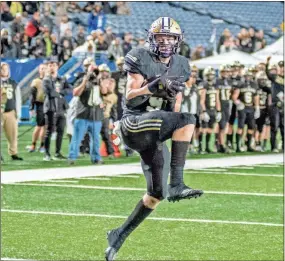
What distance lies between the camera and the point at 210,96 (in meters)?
21.2

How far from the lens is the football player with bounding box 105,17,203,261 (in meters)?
6.66

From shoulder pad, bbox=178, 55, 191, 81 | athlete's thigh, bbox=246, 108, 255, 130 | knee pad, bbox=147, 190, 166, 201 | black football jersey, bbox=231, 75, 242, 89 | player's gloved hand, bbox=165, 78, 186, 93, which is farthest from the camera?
athlete's thigh, bbox=246, 108, 255, 130

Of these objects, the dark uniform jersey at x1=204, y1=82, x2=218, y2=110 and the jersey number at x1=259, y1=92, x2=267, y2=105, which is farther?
the jersey number at x1=259, y1=92, x2=267, y2=105

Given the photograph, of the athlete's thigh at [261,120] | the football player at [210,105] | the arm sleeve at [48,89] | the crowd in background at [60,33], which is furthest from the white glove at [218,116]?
the crowd in background at [60,33]

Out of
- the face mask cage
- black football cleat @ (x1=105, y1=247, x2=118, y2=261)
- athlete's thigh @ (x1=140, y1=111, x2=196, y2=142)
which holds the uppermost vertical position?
the face mask cage

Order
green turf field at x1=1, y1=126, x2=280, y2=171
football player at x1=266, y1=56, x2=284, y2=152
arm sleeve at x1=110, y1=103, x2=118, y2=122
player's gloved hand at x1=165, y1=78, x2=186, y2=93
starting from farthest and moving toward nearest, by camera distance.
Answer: football player at x1=266, y1=56, x2=284, y2=152
arm sleeve at x1=110, y1=103, x2=118, y2=122
green turf field at x1=1, y1=126, x2=280, y2=171
player's gloved hand at x1=165, y1=78, x2=186, y2=93

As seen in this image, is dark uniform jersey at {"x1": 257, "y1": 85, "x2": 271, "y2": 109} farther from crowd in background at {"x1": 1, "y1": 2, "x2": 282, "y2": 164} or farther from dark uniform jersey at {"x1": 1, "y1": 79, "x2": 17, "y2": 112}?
dark uniform jersey at {"x1": 1, "y1": 79, "x2": 17, "y2": 112}

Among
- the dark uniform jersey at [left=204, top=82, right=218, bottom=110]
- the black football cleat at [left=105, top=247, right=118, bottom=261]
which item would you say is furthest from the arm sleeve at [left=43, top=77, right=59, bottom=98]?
the black football cleat at [left=105, top=247, right=118, bottom=261]

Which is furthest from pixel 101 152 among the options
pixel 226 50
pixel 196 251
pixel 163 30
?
pixel 163 30

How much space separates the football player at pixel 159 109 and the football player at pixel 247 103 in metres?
14.9

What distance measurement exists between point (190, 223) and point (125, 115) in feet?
19.0

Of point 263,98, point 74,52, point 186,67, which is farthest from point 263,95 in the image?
point 186,67

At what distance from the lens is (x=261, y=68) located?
75.8 feet

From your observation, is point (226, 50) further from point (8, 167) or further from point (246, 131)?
point (8, 167)
